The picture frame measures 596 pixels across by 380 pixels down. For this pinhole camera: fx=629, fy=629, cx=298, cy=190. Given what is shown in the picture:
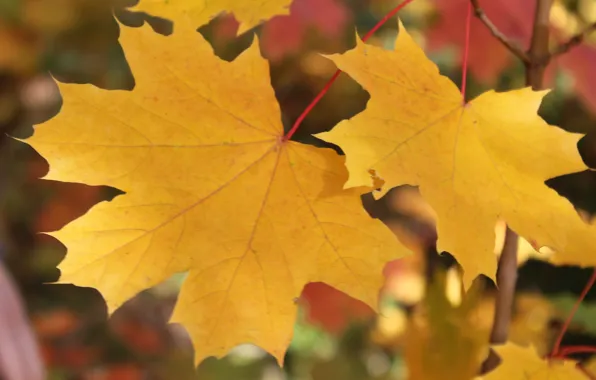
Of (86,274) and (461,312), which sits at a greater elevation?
(86,274)

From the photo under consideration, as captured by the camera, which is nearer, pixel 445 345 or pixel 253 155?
pixel 253 155

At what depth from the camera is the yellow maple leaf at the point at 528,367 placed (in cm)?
49

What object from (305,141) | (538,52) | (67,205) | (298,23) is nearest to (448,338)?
(538,52)

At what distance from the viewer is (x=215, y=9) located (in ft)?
1.62

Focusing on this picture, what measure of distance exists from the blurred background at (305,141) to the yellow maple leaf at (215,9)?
22.9 inches

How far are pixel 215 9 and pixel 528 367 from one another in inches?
14.8

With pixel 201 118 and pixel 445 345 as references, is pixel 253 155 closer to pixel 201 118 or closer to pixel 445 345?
pixel 201 118

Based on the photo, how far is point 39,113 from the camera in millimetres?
1700

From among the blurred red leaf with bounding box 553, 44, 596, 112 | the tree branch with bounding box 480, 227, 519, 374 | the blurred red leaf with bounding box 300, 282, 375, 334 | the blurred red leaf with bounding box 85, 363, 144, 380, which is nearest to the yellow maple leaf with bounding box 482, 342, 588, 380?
the tree branch with bounding box 480, 227, 519, 374

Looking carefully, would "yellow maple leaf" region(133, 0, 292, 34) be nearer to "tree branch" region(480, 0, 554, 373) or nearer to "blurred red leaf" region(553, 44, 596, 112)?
"tree branch" region(480, 0, 554, 373)

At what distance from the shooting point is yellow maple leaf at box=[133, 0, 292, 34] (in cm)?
48

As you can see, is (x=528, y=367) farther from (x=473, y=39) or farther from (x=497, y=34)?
(x=473, y=39)

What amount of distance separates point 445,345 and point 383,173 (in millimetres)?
470

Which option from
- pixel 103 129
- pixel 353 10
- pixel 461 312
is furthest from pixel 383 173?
pixel 353 10
